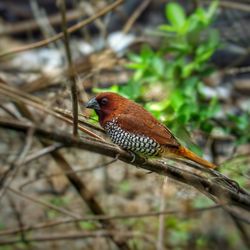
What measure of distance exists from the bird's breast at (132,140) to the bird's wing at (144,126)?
0.08 feet

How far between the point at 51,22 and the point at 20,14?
0.93 meters

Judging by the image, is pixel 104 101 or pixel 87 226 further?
pixel 87 226

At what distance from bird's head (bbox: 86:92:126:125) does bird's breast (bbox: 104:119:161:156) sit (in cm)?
8

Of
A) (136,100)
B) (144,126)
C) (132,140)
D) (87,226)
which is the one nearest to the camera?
(132,140)

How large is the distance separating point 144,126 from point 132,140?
5.7 inches

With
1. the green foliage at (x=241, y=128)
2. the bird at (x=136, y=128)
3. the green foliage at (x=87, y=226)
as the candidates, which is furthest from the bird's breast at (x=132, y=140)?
the green foliage at (x=87, y=226)

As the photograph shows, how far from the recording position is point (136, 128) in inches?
127

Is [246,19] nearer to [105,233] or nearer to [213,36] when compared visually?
[213,36]

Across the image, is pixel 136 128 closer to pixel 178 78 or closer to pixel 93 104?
pixel 93 104

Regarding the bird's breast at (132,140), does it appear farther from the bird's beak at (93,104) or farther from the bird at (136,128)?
the bird's beak at (93,104)

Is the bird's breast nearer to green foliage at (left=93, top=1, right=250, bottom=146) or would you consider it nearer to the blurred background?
the blurred background

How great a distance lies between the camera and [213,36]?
177 inches

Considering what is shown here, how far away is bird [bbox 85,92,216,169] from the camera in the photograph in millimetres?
3158

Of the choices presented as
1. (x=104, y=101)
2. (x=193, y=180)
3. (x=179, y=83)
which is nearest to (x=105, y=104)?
(x=104, y=101)
